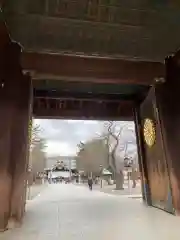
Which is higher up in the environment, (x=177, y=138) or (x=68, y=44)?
(x=68, y=44)

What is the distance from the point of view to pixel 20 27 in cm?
369

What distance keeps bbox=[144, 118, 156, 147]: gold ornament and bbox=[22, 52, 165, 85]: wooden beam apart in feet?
3.34

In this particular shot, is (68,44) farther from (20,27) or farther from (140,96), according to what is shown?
(140,96)

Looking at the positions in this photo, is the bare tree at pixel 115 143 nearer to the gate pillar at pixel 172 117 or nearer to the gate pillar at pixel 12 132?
the gate pillar at pixel 172 117

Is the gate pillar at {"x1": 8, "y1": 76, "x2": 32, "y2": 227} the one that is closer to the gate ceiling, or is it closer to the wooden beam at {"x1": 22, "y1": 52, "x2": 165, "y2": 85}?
the wooden beam at {"x1": 22, "y1": 52, "x2": 165, "y2": 85}

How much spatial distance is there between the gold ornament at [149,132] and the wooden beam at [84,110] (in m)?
1.10

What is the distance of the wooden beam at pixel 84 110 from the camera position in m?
6.80

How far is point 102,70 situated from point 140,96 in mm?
1917

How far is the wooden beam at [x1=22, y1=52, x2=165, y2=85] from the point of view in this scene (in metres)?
4.36

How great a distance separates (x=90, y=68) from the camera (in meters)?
4.49

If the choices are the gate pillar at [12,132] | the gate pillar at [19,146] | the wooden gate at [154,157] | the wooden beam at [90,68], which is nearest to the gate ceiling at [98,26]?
the wooden beam at [90,68]

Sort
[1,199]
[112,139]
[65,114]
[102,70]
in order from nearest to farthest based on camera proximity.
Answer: [1,199] → [102,70] → [65,114] → [112,139]

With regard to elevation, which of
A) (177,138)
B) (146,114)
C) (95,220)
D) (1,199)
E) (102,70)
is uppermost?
(102,70)

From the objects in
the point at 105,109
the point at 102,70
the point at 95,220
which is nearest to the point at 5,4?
the point at 102,70
